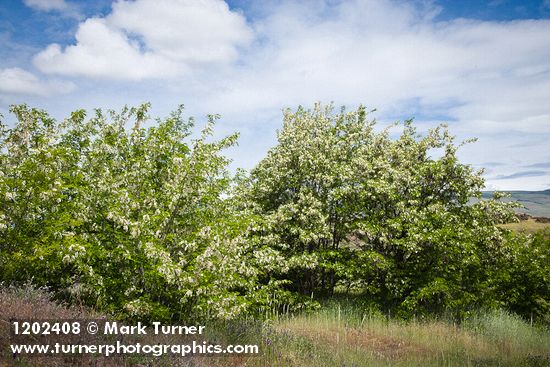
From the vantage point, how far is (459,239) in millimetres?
16188

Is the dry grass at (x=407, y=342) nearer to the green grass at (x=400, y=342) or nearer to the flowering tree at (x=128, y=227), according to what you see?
the green grass at (x=400, y=342)

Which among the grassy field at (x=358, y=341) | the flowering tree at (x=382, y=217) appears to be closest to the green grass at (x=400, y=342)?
the grassy field at (x=358, y=341)

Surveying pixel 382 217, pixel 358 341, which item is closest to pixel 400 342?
pixel 358 341

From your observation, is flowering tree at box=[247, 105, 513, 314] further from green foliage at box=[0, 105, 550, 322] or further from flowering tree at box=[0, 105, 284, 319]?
flowering tree at box=[0, 105, 284, 319]

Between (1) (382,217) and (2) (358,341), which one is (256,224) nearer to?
(2) (358,341)

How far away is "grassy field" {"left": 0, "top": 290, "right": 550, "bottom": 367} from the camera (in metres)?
6.82

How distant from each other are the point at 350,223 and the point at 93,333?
1366cm

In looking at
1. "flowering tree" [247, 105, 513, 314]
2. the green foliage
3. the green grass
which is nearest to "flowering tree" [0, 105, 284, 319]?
the green foliage

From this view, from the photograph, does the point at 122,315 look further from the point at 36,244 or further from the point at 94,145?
the point at 94,145

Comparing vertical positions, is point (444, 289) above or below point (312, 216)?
below

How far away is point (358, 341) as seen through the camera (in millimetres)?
12734

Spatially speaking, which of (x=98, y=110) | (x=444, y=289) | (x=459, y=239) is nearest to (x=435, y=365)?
(x=444, y=289)

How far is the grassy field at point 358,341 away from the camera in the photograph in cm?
682

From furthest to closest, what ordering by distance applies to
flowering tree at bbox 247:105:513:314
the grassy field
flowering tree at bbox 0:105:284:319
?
flowering tree at bbox 247:105:513:314
flowering tree at bbox 0:105:284:319
the grassy field
